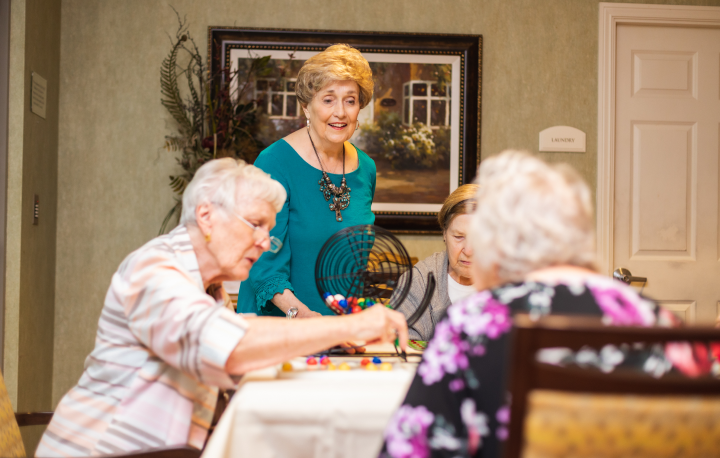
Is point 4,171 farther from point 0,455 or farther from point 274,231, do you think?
point 0,455

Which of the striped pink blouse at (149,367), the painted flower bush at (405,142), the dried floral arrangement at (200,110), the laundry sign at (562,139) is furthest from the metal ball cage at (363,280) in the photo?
the laundry sign at (562,139)

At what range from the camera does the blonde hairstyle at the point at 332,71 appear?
6.92ft

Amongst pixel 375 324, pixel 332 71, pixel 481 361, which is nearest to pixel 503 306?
pixel 481 361

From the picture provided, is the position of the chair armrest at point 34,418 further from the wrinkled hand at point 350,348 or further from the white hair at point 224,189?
the wrinkled hand at point 350,348

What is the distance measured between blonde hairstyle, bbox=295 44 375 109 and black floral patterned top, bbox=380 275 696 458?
1422mm

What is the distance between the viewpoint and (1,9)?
9.25ft

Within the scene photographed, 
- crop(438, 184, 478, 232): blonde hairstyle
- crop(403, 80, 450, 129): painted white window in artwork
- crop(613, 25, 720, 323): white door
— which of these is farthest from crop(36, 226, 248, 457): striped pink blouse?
crop(613, 25, 720, 323): white door

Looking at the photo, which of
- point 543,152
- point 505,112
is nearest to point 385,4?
point 505,112

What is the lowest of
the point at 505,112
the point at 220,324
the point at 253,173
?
the point at 220,324

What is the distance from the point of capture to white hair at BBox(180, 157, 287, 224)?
1.43 metres

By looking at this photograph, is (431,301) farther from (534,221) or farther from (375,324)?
(534,221)

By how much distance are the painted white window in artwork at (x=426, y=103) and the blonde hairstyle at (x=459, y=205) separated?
4.68 feet

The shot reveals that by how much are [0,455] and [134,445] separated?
0.37 metres

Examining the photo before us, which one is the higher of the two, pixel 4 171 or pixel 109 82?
pixel 109 82
